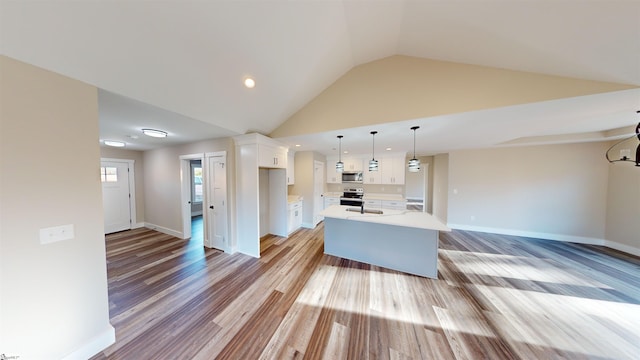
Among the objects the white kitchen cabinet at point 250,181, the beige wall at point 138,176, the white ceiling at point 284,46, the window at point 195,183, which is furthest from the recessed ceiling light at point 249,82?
the window at point 195,183

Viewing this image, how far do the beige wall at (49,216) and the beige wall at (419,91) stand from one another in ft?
8.71

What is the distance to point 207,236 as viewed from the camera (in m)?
3.99

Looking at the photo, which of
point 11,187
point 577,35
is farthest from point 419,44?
point 11,187

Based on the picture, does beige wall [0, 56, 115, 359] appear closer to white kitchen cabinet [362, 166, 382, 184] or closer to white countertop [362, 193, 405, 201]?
white countertop [362, 193, 405, 201]

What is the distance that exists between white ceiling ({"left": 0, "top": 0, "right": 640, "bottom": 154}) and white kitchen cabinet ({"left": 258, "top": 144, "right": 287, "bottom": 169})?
89 centimetres

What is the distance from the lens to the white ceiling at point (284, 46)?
4.42ft

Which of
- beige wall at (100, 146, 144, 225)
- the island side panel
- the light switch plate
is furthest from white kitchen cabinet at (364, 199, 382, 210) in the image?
beige wall at (100, 146, 144, 225)

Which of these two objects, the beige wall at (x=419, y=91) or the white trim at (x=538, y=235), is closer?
the beige wall at (x=419, y=91)

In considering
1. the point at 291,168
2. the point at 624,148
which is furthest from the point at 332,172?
the point at 624,148

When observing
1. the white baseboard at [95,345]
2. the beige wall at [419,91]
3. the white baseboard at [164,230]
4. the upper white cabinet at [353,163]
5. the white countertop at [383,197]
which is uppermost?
the beige wall at [419,91]

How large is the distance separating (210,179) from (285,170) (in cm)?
167

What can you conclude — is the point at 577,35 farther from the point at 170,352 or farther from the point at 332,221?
the point at 170,352

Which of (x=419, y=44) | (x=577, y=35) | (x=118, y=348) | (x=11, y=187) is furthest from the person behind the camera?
(x=419, y=44)

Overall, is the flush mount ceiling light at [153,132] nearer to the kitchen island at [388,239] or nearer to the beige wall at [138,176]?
the beige wall at [138,176]
